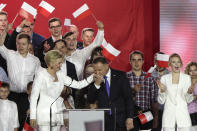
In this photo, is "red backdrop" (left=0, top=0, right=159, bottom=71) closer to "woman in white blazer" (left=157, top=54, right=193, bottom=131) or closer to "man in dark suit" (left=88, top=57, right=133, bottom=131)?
"woman in white blazer" (left=157, top=54, right=193, bottom=131)

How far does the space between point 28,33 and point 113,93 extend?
75.7 inches

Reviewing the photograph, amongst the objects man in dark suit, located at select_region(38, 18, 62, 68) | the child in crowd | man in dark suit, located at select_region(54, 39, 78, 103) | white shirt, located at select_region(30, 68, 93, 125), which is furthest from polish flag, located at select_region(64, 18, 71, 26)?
white shirt, located at select_region(30, 68, 93, 125)

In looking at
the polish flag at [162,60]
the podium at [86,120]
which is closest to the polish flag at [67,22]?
the polish flag at [162,60]

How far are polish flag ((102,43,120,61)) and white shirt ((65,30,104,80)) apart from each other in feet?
0.66

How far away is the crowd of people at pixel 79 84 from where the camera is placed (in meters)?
5.30

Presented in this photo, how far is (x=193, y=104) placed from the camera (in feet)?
20.9

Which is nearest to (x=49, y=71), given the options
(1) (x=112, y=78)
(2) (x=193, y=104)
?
(1) (x=112, y=78)

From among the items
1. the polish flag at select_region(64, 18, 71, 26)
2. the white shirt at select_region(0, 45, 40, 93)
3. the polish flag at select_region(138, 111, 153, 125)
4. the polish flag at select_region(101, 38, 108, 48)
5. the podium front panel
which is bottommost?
the polish flag at select_region(138, 111, 153, 125)

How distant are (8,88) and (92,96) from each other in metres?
1.21

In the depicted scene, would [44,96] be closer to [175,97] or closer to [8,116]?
[8,116]

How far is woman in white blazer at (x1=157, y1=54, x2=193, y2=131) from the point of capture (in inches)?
226

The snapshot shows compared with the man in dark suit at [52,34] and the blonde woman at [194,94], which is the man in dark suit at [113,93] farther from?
the man in dark suit at [52,34]

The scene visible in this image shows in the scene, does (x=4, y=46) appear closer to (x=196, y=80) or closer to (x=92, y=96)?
(x=92, y=96)

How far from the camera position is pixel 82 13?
7098 mm
